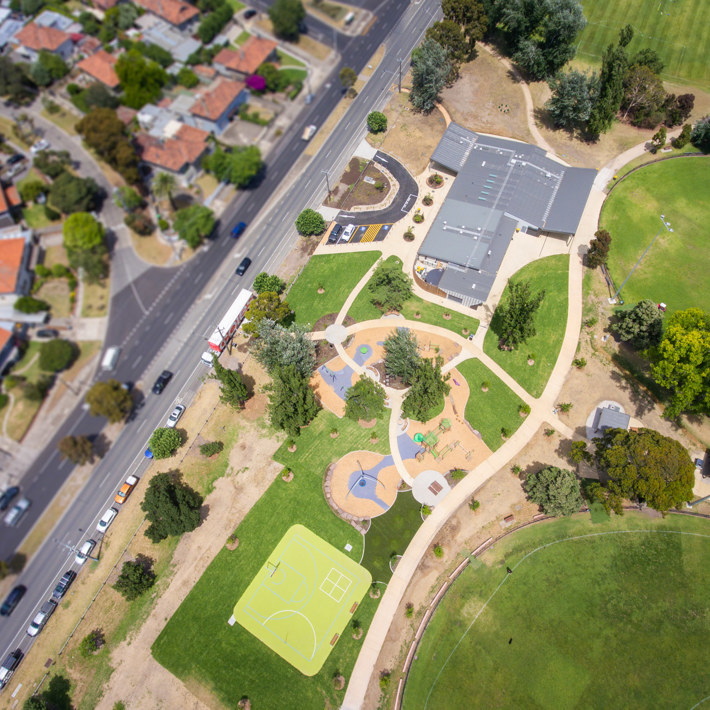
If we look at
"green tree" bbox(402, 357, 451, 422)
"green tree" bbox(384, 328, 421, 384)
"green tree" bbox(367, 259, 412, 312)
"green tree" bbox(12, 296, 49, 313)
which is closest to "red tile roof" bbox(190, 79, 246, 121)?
"green tree" bbox(12, 296, 49, 313)

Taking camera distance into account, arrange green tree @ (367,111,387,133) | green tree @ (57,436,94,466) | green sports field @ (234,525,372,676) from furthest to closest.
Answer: green tree @ (367,111,387,133) < green tree @ (57,436,94,466) < green sports field @ (234,525,372,676)

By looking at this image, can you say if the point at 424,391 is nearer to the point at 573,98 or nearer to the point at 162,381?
the point at 162,381

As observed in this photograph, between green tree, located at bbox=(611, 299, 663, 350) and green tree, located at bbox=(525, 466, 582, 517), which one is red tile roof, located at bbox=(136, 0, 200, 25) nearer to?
green tree, located at bbox=(611, 299, 663, 350)

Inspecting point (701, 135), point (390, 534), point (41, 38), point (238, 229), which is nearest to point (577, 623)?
point (390, 534)

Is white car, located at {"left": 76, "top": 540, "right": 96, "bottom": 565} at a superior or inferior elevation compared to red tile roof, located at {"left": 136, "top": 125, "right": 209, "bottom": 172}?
inferior

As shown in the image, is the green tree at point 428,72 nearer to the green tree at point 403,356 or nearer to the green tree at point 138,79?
the green tree at point 403,356

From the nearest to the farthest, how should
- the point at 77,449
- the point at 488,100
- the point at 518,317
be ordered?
the point at 518,317
the point at 77,449
the point at 488,100

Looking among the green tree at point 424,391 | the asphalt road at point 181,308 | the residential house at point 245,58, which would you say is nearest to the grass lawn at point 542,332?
the green tree at point 424,391
